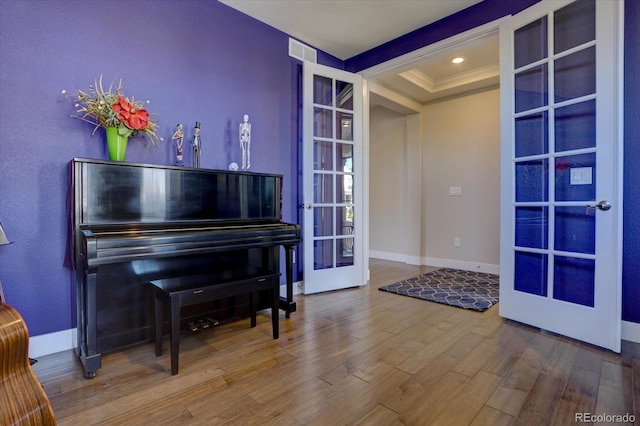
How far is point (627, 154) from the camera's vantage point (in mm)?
2234

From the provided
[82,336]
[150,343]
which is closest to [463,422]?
[150,343]

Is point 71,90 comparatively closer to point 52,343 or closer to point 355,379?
point 52,343

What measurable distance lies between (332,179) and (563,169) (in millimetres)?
2071

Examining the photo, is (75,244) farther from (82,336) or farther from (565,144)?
(565,144)

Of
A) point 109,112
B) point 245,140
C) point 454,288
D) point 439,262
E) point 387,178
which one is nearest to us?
point 109,112

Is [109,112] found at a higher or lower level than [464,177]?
higher

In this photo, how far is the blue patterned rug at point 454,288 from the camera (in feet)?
10.2

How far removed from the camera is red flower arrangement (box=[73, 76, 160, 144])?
6.66ft

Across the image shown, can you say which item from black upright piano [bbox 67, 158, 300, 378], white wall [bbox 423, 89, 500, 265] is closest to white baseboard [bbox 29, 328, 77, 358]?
black upright piano [bbox 67, 158, 300, 378]

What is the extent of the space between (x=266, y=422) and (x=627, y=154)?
280 centimetres

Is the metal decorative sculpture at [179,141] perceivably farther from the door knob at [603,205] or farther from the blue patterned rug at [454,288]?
the door knob at [603,205]

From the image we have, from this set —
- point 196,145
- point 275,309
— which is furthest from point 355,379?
point 196,145

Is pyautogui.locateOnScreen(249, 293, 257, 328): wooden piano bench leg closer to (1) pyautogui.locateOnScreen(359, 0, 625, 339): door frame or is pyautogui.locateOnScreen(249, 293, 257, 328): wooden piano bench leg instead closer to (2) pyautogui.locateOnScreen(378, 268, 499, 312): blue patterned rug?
(2) pyautogui.locateOnScreen(378, 268, 499, 312): blue patterned rug

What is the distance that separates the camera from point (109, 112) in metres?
2.03
